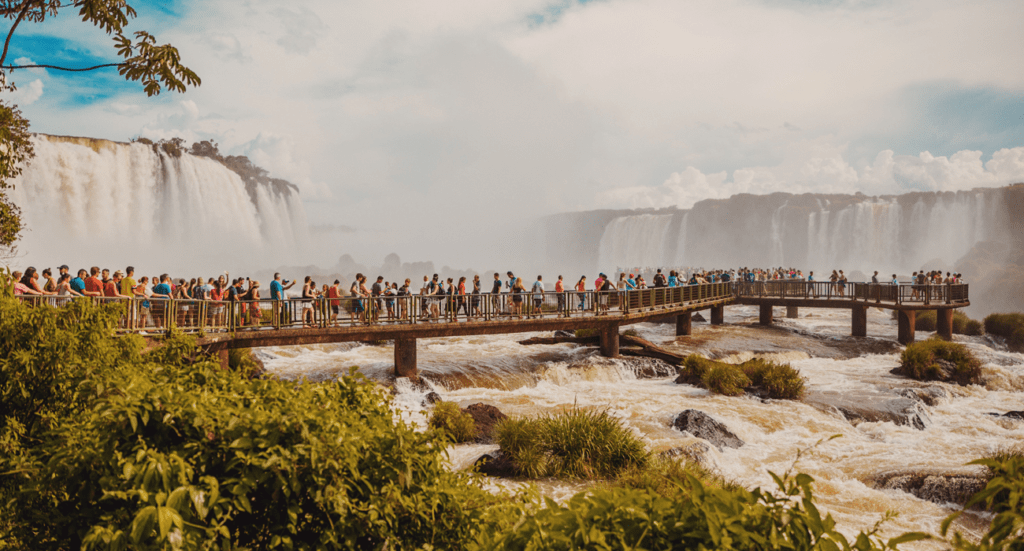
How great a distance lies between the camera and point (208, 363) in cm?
368

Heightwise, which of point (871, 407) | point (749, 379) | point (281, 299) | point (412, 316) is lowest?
point (871, 407)

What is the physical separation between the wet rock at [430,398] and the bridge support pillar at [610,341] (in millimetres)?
7862

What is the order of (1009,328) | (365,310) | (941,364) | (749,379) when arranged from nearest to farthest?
(749,379) < (365,310) < (941,364) < (1009,328)

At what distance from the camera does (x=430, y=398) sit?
16359 mm

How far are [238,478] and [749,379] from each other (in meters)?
17.2

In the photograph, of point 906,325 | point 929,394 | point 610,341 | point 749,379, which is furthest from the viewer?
point 906,325

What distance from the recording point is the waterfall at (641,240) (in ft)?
369

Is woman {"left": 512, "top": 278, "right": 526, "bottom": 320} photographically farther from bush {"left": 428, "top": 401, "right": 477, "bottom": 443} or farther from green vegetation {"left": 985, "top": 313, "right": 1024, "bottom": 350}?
green vegetation {"left": 985, "top": 313, "right": 1024, "bottom": 350}

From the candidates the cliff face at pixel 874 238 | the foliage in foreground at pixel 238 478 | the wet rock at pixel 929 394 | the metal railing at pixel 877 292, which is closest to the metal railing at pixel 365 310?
the foliage in foreground at pixel 238 478

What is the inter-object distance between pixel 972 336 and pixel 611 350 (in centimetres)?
2552

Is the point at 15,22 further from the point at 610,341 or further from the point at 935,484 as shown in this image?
the point at 610,341

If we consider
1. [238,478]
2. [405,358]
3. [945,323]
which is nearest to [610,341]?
[405,358]

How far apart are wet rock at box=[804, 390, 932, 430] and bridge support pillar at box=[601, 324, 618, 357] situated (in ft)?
22.6

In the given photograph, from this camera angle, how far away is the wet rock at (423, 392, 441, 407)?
16.1 meters
